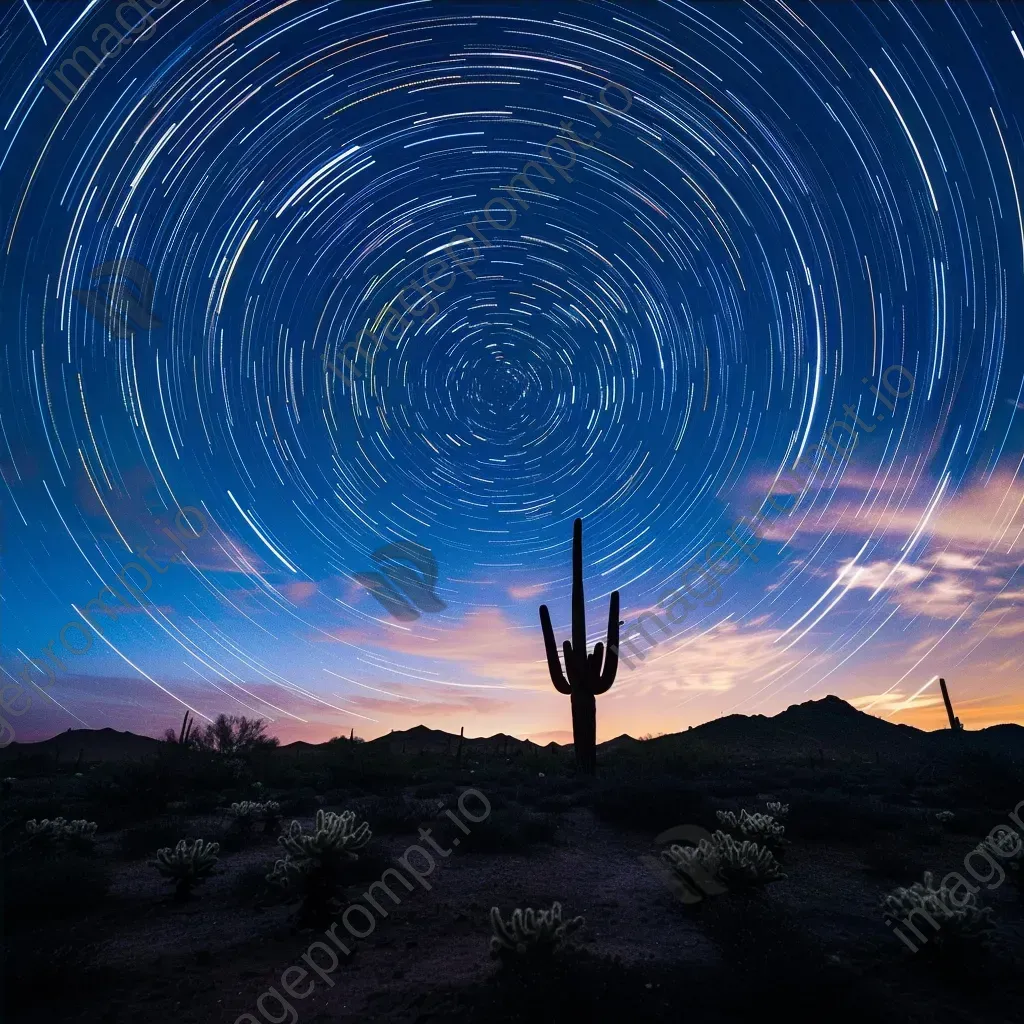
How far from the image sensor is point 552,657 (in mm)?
18922

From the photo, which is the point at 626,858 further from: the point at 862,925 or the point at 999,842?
the point at 999,842

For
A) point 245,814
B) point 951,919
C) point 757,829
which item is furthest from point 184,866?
point 951,919

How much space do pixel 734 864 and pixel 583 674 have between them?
1038 cm

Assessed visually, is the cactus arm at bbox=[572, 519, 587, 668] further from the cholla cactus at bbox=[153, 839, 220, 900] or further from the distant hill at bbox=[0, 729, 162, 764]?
the distant hill at bbox=[0, 729, 162, 764]

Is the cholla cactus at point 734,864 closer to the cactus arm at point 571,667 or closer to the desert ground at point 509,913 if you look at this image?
the desert ground at point 509,913

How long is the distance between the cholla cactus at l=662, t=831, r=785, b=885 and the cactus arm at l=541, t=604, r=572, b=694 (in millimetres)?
10233

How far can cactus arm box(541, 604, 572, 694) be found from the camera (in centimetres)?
1844

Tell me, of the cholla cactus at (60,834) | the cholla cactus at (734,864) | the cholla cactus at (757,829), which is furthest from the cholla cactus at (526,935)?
the cholla cactus at (60,834)

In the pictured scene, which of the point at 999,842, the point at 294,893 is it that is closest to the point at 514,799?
the point at 294,893

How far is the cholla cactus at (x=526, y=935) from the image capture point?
5.43 m

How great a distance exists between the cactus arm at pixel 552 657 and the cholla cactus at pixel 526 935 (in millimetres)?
12805

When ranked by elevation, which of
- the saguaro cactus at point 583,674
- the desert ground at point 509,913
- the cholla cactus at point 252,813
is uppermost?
the saguaro cactus at point 583,674

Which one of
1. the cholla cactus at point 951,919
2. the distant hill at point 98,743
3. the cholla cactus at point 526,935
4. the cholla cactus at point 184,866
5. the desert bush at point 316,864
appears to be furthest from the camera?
the distant hill at point 98,743

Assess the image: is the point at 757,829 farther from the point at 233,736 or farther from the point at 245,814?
the point at 233,736
